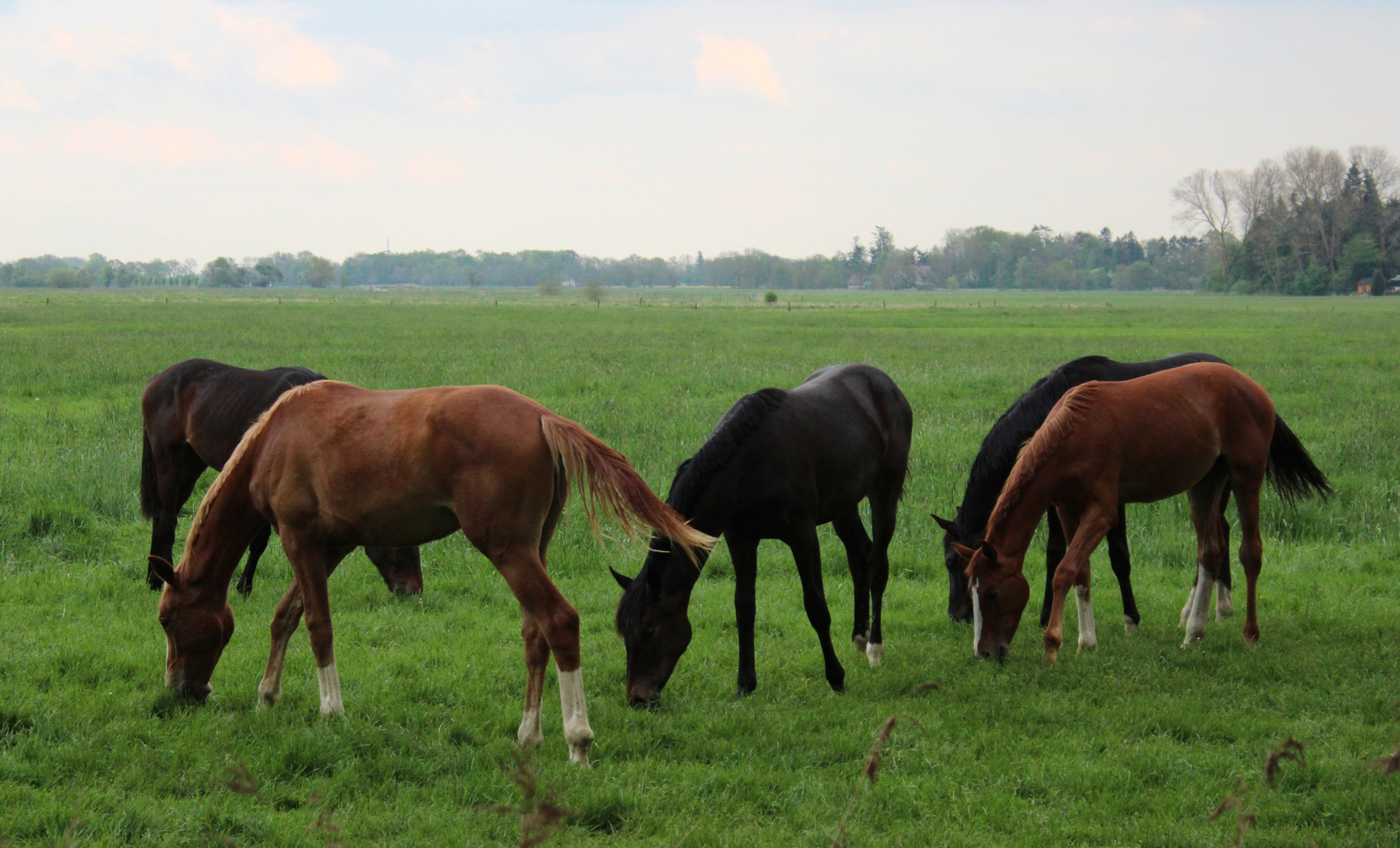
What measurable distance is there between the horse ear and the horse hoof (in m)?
4.00

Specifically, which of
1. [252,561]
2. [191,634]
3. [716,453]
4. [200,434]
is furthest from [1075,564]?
[200,434]

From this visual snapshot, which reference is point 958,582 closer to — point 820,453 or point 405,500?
point 820,453

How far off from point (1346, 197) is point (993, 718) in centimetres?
10052

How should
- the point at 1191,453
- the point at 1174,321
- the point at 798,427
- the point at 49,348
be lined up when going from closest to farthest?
the point at 798,427
the point at 1191,453
the point at 49,348
the point at 1174,321

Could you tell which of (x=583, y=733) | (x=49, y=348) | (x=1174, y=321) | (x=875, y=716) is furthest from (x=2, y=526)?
(x=1174, y=321)

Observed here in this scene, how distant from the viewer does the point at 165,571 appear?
491 cm

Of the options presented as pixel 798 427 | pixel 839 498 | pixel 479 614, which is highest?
pixel 798 427

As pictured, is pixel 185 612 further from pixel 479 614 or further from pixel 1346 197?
pixel 1346 197

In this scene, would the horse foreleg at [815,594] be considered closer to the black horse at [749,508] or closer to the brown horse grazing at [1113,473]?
the black horse at [749,508]

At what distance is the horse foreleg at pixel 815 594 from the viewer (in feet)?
18.0

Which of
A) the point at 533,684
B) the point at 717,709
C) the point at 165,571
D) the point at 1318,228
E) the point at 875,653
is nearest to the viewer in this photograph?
the point at 533,684

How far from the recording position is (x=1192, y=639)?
626 cm

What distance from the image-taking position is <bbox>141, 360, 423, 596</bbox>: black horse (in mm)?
7148

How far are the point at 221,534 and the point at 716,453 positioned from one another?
263 centimetres
